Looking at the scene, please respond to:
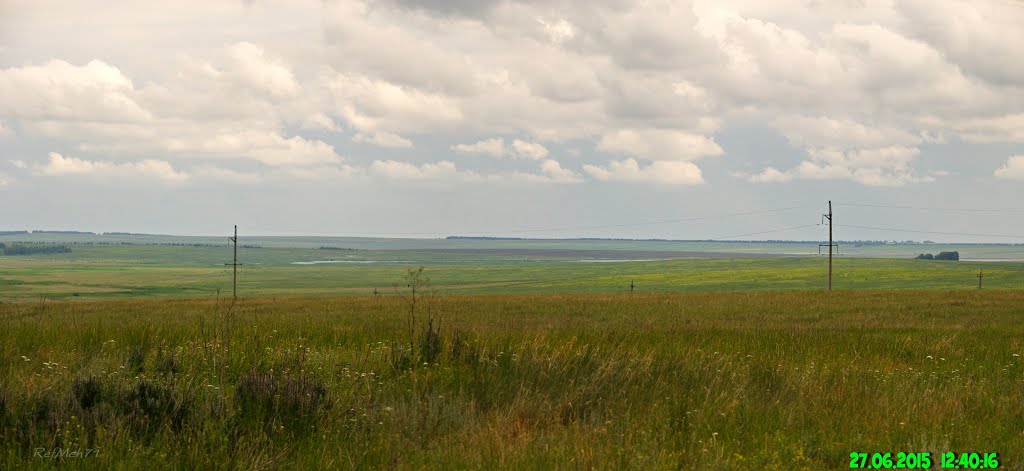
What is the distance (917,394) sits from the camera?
29.1 ft

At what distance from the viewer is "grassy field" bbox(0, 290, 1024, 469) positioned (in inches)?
244

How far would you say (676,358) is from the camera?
34.7 feet

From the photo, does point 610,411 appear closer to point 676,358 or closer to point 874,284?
point 676,358

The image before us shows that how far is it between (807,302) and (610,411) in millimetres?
41734

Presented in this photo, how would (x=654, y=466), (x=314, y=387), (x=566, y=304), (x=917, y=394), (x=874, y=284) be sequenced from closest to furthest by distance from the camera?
(x=654, y=466) → (x=314, y=387) → (x=917, y=394) → (x=566, y=304) → (x=874, y=284)

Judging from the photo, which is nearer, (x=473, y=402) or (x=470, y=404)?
(x=473, y=402)

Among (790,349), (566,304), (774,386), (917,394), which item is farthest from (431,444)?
(566,304)

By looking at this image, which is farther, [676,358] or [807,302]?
[807,302]

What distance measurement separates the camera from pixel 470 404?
7.73 meters

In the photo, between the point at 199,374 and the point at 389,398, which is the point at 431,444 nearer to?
the point at 389,398

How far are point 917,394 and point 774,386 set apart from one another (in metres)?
1.47

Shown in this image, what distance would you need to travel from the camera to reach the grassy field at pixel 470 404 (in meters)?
6.20

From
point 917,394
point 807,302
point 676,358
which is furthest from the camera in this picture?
point 807,302

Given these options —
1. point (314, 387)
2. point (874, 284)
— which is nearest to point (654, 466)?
point (314, 387)
